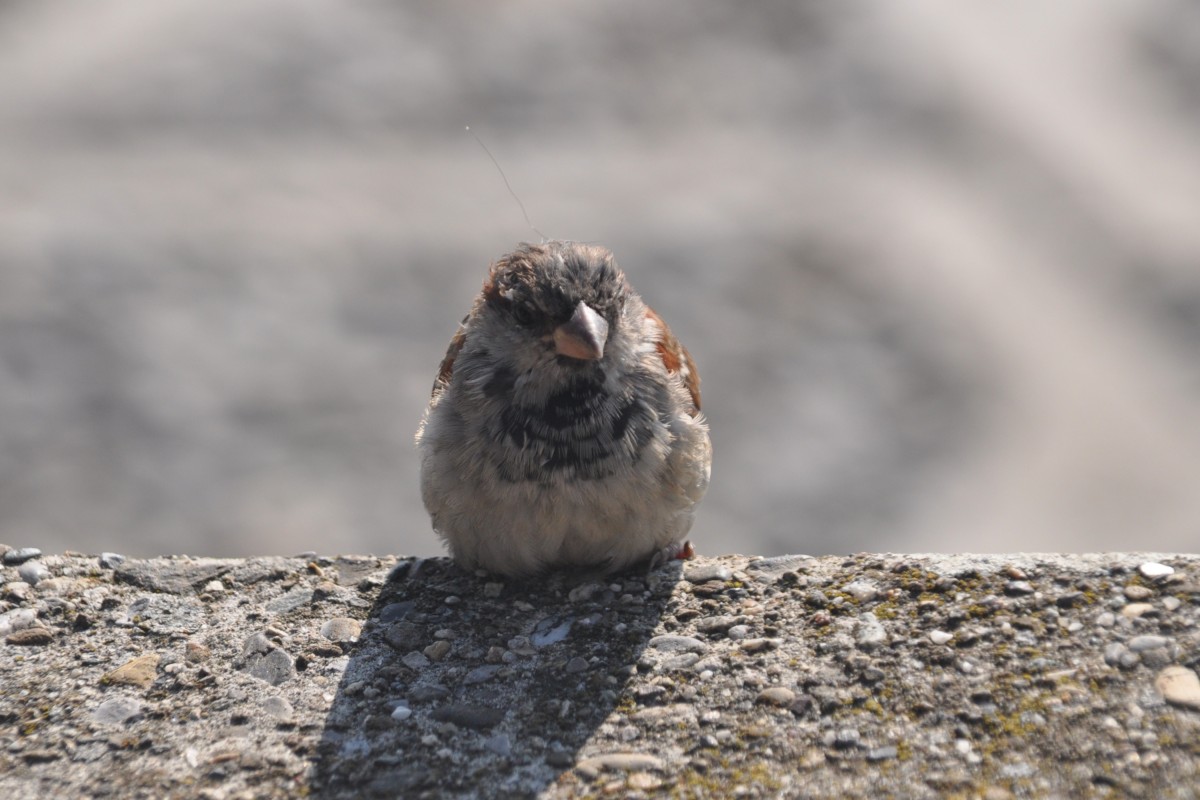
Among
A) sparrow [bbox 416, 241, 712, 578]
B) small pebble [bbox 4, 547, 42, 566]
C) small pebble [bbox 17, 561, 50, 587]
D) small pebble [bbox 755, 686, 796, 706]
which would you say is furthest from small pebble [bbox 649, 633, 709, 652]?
small pebble [bbox 4, 547, 42, 566]

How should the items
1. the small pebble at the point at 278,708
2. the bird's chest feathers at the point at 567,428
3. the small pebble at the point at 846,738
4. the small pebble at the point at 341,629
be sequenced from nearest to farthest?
1. the small pebble at the point at 846,738
2. the small pebble at the point at 278,708
3. the small pebble at the point at 341,629
4. the bird's chest feathers at the point at 567,428

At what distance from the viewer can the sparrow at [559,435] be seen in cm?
318

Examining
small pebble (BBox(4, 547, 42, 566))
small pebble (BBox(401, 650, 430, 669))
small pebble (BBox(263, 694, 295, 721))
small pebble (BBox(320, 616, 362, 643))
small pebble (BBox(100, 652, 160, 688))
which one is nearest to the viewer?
small pebble (BBox(263, 694, 295, 721))

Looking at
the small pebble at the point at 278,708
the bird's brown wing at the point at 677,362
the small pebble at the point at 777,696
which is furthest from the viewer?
the bird's brown wing at the point at 677,362

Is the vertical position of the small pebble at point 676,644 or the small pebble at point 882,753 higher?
the small pebble at point 676,644

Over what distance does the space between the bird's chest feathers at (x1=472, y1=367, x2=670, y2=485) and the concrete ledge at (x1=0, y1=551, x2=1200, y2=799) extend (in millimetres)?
383

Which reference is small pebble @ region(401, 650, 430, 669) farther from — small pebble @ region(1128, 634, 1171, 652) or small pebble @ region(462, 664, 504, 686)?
small pebble @ region(1128, 634, 1171, 652)

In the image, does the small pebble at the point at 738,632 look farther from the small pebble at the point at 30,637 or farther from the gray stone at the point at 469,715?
the small pebble at the point at 30,637

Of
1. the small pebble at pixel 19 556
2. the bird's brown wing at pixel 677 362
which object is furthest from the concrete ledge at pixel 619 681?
the bird's brown wing at pixel 677 362

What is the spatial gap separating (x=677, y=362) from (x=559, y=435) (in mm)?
747

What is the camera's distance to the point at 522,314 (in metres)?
3.30

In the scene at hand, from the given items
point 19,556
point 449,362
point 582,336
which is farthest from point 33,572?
point 582,336

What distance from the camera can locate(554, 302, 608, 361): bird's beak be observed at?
3.10 meters

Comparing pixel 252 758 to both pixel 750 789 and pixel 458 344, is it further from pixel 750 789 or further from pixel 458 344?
pixel 458 344
